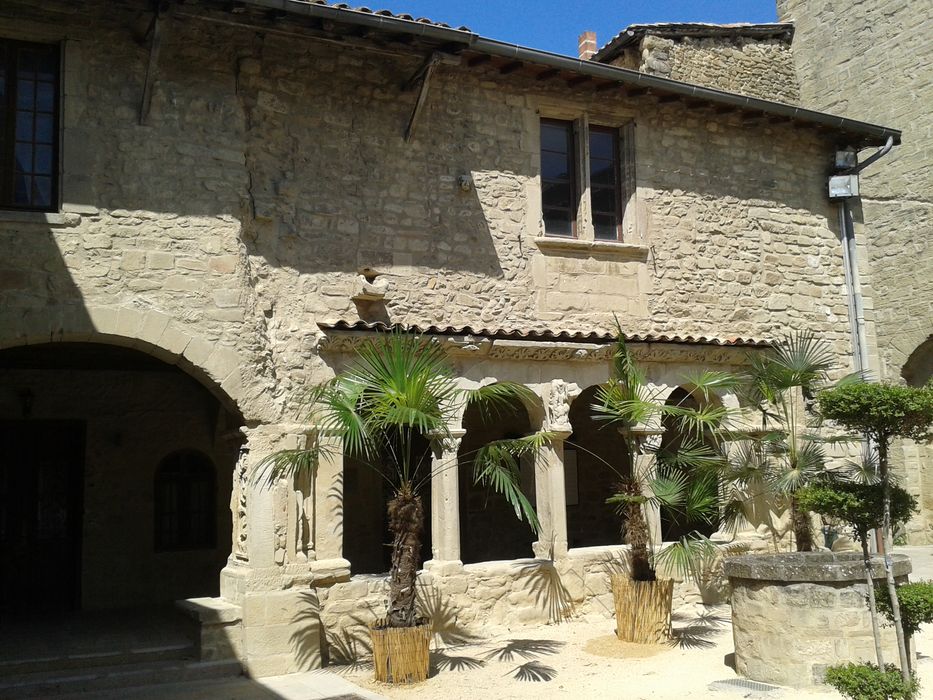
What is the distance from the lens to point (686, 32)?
12680 mm

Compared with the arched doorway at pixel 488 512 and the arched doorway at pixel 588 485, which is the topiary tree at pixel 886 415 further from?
the arched doorway at pixel 588 485

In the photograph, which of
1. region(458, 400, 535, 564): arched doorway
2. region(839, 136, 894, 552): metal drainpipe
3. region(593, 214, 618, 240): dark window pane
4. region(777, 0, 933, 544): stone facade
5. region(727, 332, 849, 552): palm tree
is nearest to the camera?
region(727, 332, 849, 552): palm tree

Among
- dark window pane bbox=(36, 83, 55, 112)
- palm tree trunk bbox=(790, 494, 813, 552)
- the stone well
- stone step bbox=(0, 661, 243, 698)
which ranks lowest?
stone step bbox=(0, 661, 243, 698)

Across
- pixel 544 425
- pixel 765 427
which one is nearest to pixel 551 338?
pixel 544 425

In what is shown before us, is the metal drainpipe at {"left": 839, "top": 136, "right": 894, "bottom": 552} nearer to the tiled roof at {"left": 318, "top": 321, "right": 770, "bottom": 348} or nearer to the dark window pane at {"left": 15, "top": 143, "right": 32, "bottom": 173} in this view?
the tiled roof at {"left": 318, "top": 321, "right": 770, "bottom": 348}

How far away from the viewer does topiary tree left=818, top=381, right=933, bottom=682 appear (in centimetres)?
536

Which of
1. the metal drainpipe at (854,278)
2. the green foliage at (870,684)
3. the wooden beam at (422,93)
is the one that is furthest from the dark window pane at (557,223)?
the green foliage at (870,684)

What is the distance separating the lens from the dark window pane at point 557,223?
9672mm

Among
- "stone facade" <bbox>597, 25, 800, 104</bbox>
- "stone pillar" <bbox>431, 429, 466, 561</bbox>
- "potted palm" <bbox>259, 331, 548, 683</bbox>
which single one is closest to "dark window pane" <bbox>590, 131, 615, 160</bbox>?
"stone facade" <bbox>597, 25, 800, 104</bbox>

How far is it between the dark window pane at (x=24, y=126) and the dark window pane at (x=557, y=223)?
4.95 meters

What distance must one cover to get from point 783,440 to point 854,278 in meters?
3.05

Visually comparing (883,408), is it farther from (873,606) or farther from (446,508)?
(446,508)

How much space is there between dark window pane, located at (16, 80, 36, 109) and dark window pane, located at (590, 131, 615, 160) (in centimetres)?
561

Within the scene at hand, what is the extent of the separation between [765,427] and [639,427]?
Result: 5.06 feet
